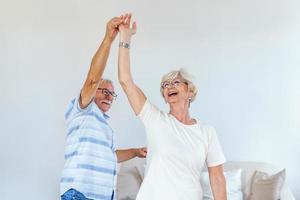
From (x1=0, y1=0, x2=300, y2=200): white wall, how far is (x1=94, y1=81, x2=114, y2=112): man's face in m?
1.06

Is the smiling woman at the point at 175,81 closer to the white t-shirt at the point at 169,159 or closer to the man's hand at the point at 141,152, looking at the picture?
the white t-shirt at the point at 169,159

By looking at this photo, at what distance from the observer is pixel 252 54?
10.8ft

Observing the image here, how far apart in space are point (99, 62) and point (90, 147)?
15.5 inches

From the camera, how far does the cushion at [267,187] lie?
2.66 meters

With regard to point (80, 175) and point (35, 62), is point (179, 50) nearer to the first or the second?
point (35, 62)

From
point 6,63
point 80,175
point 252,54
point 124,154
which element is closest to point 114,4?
point 6,63

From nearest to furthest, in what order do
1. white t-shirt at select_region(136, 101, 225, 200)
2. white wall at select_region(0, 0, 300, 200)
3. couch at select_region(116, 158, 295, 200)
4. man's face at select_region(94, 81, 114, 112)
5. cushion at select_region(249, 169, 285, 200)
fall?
white t-shirt at select_region(136, 101, 225, 200)
man's face at select_region(94, 81, 114, 112)
cushion at select_region(249, 169, 285, 200)
couch at select_region(116, 158, 295, 200)
white wall at select_region(0, 0, 300, 200)

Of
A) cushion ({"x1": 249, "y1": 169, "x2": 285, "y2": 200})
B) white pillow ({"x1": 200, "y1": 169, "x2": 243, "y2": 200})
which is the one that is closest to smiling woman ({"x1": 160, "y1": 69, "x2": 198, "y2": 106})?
white pillow ({"x1": 200, "y1": 169, "x2": 243, "y2": 200})

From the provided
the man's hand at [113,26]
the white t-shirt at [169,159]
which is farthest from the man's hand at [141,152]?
the man's hand at [113,26]

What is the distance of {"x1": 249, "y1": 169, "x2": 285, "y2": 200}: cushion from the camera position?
2.66 meters

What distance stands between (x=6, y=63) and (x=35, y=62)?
22 centimetres

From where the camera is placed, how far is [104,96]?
85.7 inches

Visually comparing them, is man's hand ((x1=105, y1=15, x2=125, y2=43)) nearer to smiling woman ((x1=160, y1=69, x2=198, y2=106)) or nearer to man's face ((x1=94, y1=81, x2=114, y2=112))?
smiling woman ((x1=160, y1=69, x2=198, y2=106))

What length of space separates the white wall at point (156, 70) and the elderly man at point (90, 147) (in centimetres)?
134
